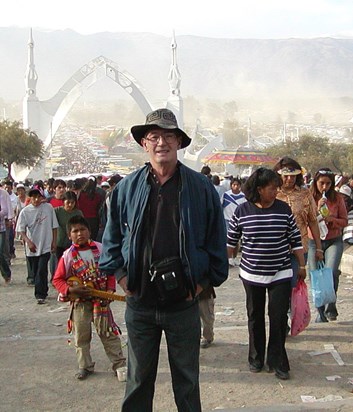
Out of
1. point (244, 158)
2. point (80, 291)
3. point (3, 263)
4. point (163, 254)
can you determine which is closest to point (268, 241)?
point (80, 291)

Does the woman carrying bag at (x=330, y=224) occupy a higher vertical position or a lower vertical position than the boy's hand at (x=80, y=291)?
higher

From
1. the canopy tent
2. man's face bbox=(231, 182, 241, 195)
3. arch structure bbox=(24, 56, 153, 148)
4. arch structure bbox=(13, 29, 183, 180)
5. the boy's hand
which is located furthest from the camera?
arch structure bbox=(24, 56, 153, 148)

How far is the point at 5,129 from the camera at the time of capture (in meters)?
49.8

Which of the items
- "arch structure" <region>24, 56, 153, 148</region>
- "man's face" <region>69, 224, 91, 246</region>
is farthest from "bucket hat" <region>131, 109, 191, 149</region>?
"arch structure" <region>24, 56, 153, 148</region>

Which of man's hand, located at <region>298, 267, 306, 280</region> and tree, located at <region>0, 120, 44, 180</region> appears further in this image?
tree, located at <region>0, 120, 44, 180</region>

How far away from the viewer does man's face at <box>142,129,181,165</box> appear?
2.92 m

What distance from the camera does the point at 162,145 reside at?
292cm

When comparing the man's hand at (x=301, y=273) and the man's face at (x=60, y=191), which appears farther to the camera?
the man's face at (x=60, y=191)

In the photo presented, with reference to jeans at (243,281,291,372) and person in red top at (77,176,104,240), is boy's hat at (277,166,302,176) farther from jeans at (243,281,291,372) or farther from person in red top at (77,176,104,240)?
person in red top at (77,176,104,240)

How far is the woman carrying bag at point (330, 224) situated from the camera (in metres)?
5.88

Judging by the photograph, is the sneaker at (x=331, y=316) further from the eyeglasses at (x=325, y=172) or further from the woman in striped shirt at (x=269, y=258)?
the woman in striped shirt at (x=269, y=258)

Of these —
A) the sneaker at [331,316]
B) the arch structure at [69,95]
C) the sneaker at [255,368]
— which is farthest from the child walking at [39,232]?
the arch structure at [69,95]

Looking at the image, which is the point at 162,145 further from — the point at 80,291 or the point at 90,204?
the point at 90,204

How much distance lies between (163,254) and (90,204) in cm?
626
